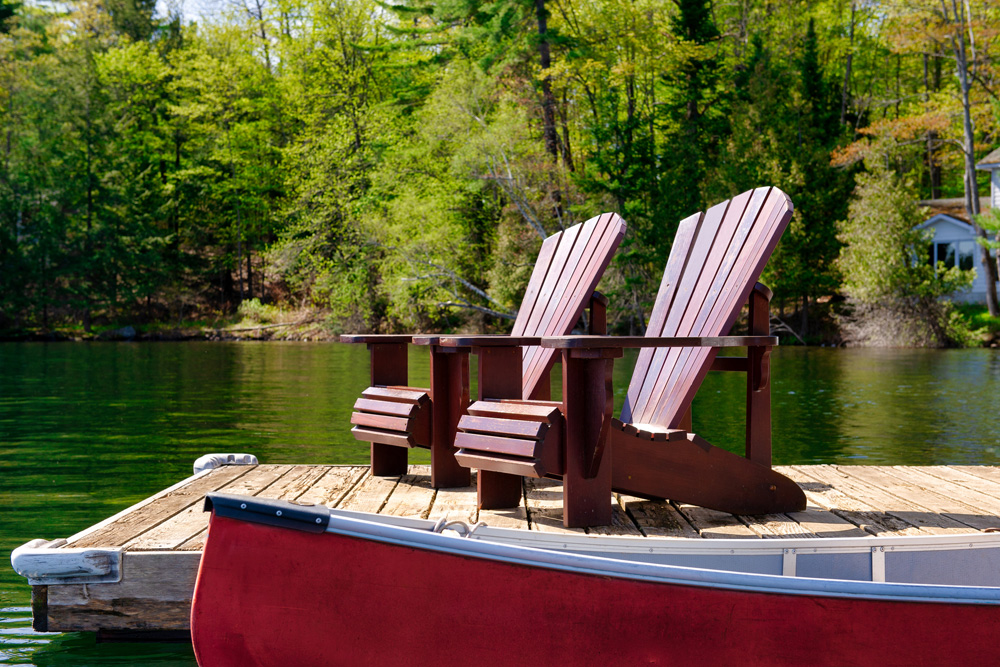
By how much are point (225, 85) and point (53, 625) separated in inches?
1518

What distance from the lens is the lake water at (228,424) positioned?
558 centimetres

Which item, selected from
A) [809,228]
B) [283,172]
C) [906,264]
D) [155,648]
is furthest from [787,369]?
[283,172]

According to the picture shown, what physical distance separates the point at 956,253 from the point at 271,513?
115 feet

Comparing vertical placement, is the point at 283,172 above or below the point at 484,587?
above

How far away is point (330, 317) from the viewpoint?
33.2m

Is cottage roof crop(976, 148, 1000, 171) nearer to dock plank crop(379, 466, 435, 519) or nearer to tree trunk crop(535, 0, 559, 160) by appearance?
tree trunk crop(535, 0, 559, 160)

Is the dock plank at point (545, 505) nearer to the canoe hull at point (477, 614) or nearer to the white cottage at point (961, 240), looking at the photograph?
the canoe hull at point (477, 614)

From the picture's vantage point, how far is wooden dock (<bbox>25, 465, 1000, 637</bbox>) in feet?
10.5

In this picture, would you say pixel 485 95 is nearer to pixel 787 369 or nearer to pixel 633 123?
pixel 633 123

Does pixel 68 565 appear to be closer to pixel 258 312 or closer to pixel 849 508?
pixel 849 508

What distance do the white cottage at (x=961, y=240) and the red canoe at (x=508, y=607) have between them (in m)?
31.7

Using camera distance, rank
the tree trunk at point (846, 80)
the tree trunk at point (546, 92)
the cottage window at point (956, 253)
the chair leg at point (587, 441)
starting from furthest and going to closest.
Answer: the tree trunk at point (846, 80)
the cottage window at point (956, 253)
the tree trunk at point (546, 92)
the chair leg at point (587, 441)

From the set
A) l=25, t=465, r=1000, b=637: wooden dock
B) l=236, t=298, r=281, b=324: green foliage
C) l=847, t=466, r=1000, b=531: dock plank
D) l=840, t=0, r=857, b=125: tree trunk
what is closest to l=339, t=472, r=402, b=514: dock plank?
l=25, t=465, r=1000, b=637: wooden dock

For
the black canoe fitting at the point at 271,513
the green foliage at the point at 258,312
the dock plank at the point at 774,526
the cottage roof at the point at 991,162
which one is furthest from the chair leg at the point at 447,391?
the green foliage at the point at 258,312
